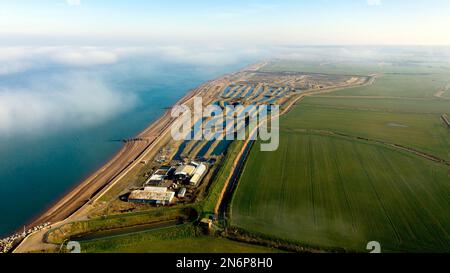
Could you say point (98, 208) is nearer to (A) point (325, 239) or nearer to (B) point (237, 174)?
(B) point (237, 174)

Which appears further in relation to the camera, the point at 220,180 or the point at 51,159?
the point at 51,159

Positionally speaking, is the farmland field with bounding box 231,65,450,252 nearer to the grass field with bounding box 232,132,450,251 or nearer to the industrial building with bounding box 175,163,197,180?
the grass field with bounding box 232,132,450,251

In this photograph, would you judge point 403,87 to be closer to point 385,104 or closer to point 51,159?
point 385,104

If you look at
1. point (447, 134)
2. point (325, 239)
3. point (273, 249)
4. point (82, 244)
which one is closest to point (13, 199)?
point (82, 244)

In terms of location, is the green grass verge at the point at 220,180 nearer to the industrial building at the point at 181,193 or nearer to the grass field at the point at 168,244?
the industrial building at the point at 181,193

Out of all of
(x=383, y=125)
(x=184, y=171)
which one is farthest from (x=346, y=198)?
(x=383, y=125)
